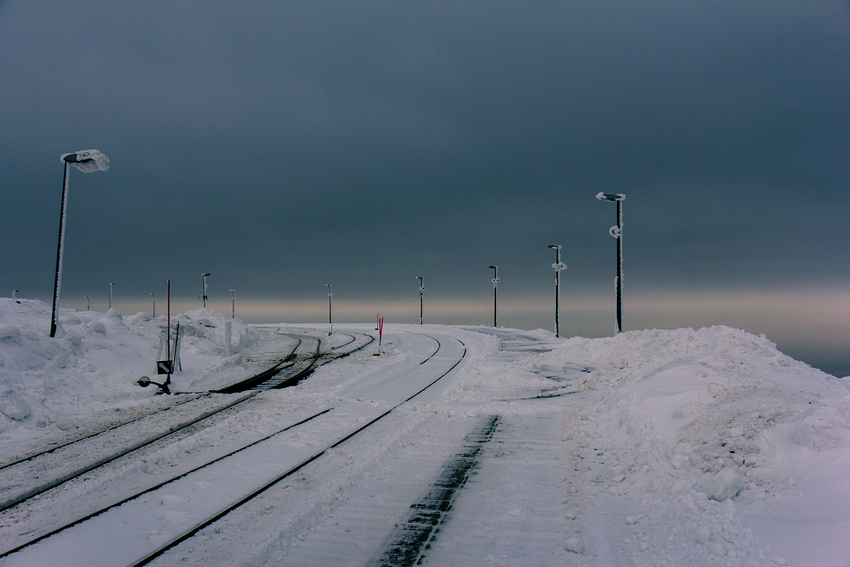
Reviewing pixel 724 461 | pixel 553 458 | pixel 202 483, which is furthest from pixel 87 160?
pixel 724 461

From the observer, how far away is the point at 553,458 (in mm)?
8734

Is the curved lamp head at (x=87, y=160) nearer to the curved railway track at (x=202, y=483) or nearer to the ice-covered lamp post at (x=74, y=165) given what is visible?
the ice-covered lamp post at (x=74, y=165)

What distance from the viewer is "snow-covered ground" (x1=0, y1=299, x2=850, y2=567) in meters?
5.46

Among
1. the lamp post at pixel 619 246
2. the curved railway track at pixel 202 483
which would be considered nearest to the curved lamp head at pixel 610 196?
the lamp post at pixel 619 246

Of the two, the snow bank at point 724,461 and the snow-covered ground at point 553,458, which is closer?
the snow bank at point 724,461

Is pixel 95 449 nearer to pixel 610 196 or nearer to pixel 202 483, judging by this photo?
pixel 202 483

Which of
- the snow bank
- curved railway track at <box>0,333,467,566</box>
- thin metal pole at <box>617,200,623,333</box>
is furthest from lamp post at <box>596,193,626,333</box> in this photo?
curved railway track at <box>0,333,467,566</box>

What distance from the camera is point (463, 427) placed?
11.0 meters

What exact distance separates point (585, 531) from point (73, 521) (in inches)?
265

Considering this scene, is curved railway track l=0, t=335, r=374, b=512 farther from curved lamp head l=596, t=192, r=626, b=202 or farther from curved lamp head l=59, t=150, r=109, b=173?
curved lamp head l=596, t=192, r=626, b=202

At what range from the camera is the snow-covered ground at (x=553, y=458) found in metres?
5.46

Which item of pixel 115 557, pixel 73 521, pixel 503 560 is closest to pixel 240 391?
pixel 73 521

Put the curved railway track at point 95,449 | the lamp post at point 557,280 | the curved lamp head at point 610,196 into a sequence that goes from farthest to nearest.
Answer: the lamp post at point 557,280, the curved lamp head at point 610,196, the curved railway track at point 95,449

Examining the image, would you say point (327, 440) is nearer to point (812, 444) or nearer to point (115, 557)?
point (115, 557)
